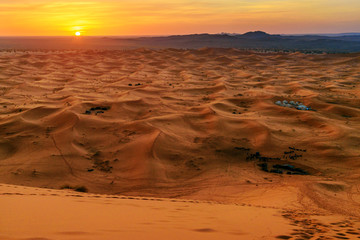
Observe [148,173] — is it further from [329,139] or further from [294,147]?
[329,139]

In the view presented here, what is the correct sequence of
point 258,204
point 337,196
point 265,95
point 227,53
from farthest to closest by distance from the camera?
point 227,53 < point 265,95 < point 337,196 < point 258,204

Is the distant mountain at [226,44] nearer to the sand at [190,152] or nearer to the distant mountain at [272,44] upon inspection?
the distant mountain at [272,44]

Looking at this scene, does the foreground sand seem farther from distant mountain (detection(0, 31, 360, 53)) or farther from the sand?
distant mountain (detection(0, 31, 360, 53))

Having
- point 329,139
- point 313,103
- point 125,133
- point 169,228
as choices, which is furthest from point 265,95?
point 169,228

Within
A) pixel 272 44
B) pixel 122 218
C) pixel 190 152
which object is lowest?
pixel 190 152

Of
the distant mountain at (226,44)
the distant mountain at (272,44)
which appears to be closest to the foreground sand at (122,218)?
the distant mountain at (226,44)

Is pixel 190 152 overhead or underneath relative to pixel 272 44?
underneath

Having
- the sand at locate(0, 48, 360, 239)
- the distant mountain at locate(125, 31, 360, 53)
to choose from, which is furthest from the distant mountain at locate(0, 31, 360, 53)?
the sand at locate(0, 48, 360, 239)

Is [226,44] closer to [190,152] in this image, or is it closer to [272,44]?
[272,44]

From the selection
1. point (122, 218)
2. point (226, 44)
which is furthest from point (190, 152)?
point (226, 44)
